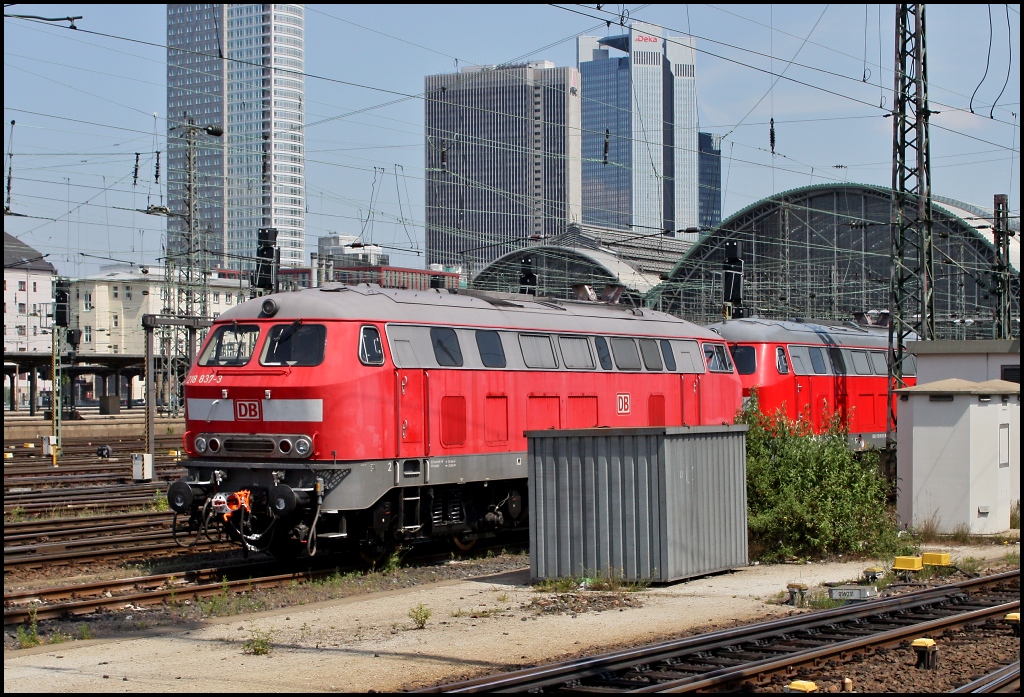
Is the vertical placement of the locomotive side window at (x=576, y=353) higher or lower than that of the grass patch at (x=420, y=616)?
higher

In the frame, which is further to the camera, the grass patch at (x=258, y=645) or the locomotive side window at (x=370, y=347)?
the locomotive side window at (x=370, y=347)

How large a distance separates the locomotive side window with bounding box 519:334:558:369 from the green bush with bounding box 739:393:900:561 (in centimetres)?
376

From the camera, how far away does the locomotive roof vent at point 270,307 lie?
53.9ft

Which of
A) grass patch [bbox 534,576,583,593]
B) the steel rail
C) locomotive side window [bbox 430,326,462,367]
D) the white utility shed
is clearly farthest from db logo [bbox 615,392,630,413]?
the steel rail

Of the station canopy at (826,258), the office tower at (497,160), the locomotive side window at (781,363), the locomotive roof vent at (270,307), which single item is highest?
the office tower at (497,160)

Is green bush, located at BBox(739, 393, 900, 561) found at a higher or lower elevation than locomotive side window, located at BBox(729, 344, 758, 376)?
lower

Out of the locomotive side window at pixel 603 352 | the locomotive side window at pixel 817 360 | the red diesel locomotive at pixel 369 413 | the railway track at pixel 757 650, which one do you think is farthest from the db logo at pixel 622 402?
the locomotive side window at pixel 817 360

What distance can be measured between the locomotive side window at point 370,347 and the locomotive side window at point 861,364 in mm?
19772

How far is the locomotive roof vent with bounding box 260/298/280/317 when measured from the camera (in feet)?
53.9

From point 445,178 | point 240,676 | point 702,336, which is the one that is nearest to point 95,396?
point 445,178

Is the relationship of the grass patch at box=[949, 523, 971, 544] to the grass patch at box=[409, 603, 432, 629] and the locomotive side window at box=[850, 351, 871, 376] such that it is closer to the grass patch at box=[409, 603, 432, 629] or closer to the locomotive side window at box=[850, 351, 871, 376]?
the grass patch at box=[409, 603, 432, 629]

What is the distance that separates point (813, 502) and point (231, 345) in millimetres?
9436

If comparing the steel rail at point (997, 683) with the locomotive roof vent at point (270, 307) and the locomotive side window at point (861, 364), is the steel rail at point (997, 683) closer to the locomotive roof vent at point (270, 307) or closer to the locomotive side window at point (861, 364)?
the locomotive roof vent at point (270, 307)

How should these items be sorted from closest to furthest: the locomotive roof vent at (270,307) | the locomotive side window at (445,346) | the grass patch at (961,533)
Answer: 1. the locomotive roof vent at (270,307)
2. the locomotive side window at (445,346)
3. the grass patch at (961,533)
